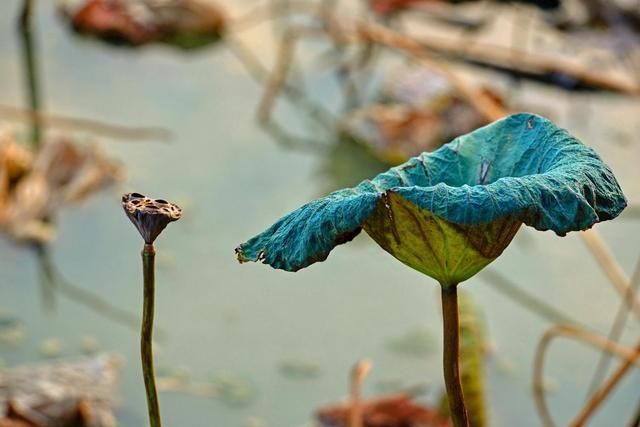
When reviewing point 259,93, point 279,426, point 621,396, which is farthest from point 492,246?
point 259,93

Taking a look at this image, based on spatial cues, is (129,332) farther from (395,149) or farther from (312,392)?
(395,149)

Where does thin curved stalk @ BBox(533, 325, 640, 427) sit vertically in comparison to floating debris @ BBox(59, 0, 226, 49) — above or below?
below

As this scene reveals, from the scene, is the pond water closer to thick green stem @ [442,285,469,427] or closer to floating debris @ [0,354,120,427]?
floating debris @ [0,354,120,427]

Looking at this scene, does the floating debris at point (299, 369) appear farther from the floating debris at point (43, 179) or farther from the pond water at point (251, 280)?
the floating debris at point (43, 179)

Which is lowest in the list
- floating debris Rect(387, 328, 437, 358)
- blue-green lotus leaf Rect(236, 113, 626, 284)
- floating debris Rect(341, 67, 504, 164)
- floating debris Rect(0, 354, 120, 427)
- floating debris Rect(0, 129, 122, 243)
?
blue-green lotus leaf Rect(236, 113, 626, 284)

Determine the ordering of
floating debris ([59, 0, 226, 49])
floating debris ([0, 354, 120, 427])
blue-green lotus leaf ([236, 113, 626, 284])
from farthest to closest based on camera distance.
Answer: floating debris ([59, 0, 226, 49]) < floating debris ([0, 354, 120, 427]) < blue-green lotus leaf ([236, 113, 626, 284])

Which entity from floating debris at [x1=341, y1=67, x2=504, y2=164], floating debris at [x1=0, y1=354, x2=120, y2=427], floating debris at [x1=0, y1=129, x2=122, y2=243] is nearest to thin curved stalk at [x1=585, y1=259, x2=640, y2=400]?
floating debris at [x1=341, y1=67, x2=504, y2=164]
